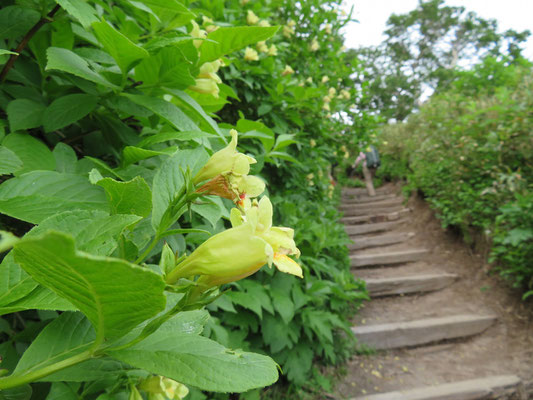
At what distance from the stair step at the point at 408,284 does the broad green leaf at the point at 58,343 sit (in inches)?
165

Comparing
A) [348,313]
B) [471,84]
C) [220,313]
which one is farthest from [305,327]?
[471,84]

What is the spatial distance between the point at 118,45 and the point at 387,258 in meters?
4.99

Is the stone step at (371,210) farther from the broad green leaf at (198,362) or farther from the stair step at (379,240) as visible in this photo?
the broad green leaf at (198,362)

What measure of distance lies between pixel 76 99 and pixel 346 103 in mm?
3599

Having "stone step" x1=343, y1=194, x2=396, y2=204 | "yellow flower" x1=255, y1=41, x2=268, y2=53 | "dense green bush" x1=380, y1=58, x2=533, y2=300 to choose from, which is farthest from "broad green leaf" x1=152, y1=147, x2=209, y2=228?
"stone step" x1=343, y1=194, x2=396, y2=204

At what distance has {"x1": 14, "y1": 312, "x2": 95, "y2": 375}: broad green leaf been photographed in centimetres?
42

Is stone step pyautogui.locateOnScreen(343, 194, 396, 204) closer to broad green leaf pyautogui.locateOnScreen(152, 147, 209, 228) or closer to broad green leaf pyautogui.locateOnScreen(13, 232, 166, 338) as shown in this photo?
broad green leaf pyautogui.locateOnScreen(152, 147, 209, 228)

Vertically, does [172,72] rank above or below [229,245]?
above

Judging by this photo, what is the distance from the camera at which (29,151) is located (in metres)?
0.63

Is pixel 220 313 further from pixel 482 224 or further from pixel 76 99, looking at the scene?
pixel 482 224

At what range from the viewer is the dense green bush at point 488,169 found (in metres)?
3.50

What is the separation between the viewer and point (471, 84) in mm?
7711

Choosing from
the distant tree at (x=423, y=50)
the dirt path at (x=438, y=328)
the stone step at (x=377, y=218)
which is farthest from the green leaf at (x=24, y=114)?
the distant tree at (x=423, y=50)

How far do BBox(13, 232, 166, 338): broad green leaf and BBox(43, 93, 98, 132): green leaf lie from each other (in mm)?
489
